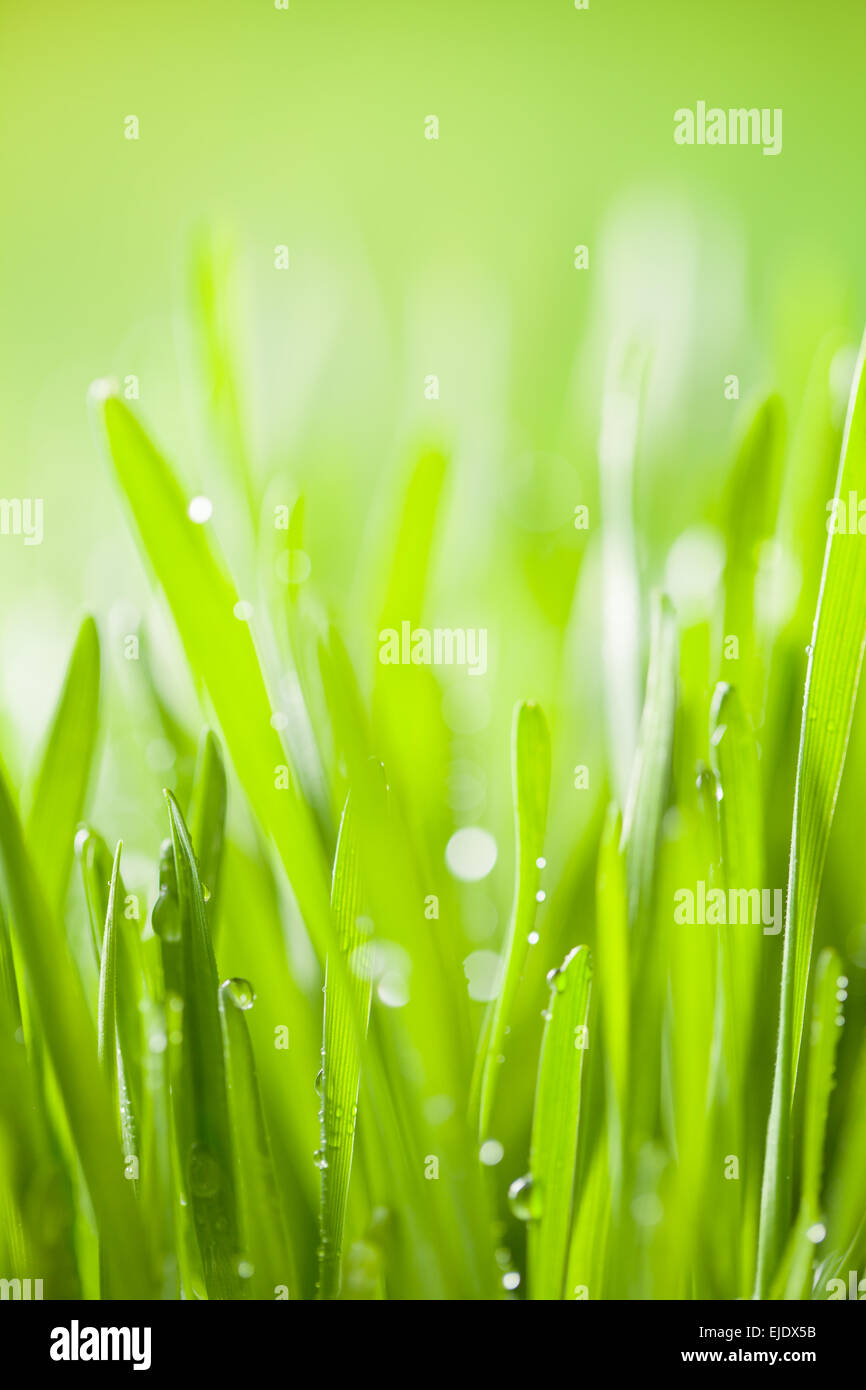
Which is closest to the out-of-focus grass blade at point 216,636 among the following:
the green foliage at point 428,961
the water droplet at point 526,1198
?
the green foliage at point 428,961

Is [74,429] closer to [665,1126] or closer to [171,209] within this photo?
[171,209]

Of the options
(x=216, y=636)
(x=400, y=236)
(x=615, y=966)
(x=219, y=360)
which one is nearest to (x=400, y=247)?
(x=400, y=236)

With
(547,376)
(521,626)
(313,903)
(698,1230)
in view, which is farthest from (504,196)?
(698,1230)

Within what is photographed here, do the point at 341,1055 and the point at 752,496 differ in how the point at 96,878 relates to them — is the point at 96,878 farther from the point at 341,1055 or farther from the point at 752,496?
the point at 752,496

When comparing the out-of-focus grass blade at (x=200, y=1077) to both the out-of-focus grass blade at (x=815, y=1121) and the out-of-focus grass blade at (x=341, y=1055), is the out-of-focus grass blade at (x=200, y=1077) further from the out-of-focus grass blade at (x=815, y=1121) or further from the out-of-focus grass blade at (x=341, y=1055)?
the out-of-focus grass blade at (x=815, y=1121)

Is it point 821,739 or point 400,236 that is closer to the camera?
point 821,739

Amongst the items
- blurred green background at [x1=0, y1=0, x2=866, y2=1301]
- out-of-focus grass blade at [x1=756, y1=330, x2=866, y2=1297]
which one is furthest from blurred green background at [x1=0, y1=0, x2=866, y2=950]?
out-of-focus grass blade at [x1=756, y1=330, x2=866, y2=1297]
